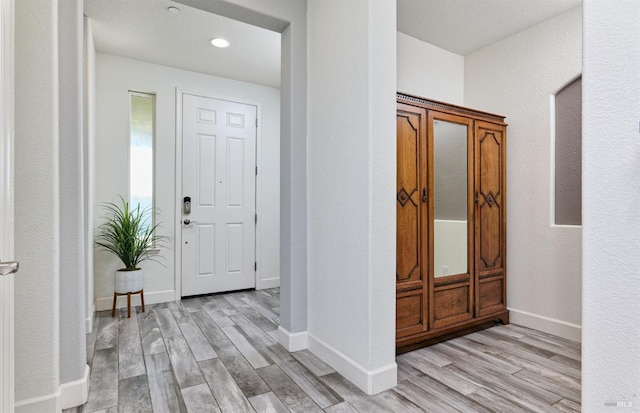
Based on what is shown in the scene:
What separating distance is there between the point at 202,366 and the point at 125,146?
8.19ft

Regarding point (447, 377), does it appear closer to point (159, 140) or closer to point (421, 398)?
point (421, 398)

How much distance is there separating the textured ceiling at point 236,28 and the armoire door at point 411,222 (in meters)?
1.10

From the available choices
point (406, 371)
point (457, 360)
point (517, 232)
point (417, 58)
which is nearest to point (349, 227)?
point (406, 371)

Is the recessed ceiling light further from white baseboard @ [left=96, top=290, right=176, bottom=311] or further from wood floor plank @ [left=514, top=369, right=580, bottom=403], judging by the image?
wood floor plank @ [left=514, top=369, right=580, bottom=403]

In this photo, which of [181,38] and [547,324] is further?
[181,38]

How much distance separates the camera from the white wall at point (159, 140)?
3.44m

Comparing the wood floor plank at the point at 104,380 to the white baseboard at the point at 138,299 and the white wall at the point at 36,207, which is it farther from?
the white baseboard at the point at 138,299

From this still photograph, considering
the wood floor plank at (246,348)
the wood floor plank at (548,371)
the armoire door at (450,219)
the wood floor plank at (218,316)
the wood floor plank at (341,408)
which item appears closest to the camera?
the wood floor plank at (341,408)

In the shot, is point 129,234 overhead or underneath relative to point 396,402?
overhead

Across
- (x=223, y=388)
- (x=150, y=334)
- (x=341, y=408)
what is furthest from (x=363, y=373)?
(x=150, y=334)

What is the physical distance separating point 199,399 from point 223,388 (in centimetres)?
15

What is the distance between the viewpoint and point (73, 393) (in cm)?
175

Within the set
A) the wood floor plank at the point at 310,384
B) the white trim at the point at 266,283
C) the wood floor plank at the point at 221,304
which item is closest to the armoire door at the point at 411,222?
the wood floor plank at the point at 310,384

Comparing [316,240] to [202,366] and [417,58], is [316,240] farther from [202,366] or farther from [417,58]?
[417,58]
